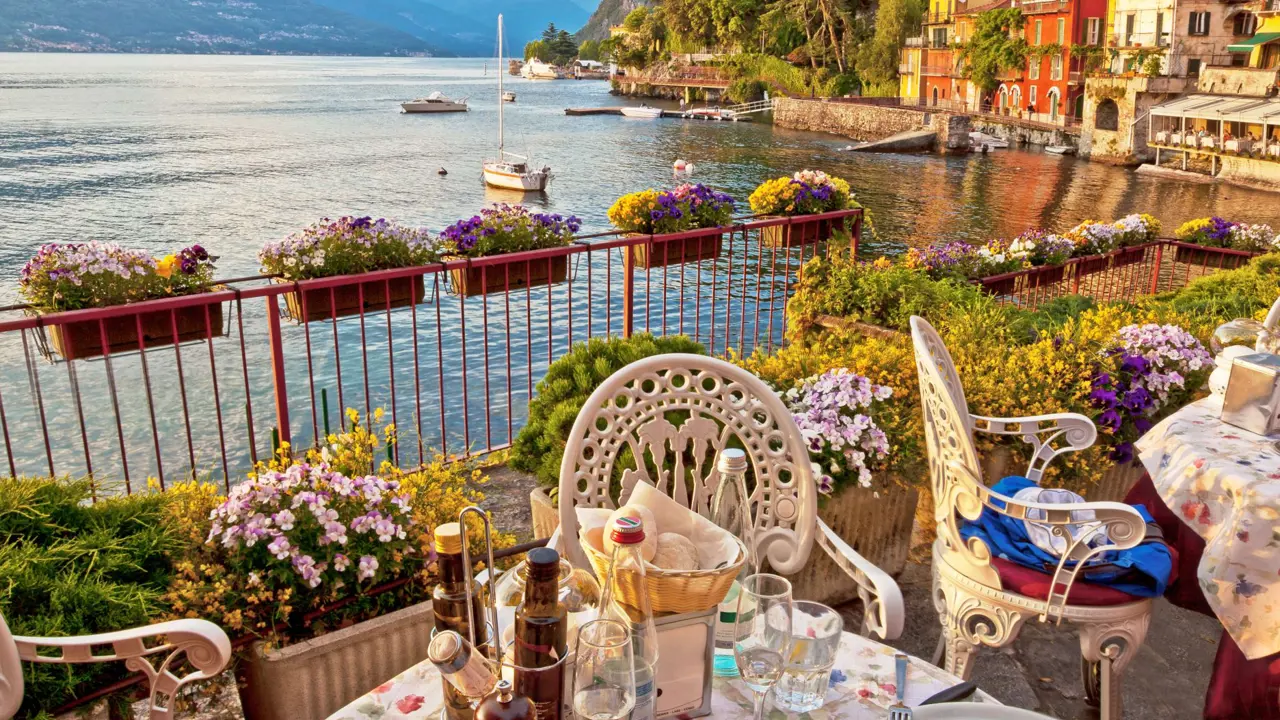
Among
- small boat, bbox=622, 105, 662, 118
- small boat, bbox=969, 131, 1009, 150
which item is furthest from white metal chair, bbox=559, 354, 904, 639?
small boat, bbox=622, 105, 662, 118

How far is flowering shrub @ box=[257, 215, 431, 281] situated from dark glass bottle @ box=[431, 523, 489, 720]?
11.2 ft

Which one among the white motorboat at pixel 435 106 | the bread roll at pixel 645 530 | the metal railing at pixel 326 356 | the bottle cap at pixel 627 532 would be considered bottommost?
the metal railing at pixel 326 356

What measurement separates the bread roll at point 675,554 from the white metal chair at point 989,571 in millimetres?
1477

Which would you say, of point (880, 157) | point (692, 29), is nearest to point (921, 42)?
point (880, 157)

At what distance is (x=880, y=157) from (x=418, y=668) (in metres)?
48.0

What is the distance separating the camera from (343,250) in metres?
4.88

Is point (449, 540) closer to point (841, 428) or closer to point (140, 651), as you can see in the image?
point (140, 651)

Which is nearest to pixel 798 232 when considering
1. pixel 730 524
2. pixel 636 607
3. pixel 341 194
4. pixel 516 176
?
pixel 730 524

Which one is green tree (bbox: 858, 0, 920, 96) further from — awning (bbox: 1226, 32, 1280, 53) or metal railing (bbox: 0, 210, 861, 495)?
metal railing (bbox: 0, 210, 861, 495)

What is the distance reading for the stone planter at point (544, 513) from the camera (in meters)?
3.51

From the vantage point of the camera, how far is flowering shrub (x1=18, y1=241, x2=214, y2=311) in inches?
165

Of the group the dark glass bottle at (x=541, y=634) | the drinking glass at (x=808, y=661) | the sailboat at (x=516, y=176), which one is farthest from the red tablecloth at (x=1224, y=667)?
the sailboat at (x=516, y=176)

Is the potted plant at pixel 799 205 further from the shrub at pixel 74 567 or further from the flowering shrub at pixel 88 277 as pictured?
the shrub at pixel 74 567

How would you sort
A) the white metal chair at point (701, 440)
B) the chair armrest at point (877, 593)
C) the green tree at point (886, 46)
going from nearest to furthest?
1. the chair armrest at point (877, 593)
2. the white metal chair at point (701, 440)
3. the green tree at point (886, 46)
